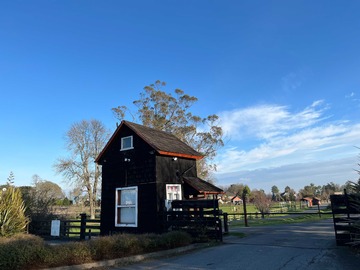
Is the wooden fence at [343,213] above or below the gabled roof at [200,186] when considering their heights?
below

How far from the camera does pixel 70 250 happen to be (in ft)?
29.4

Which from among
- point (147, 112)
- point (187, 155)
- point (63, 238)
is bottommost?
point (63, 238)

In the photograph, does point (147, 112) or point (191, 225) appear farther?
point (147, 112)

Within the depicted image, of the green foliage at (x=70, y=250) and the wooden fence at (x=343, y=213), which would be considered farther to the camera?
the wooden fence at (x=343, y=213)

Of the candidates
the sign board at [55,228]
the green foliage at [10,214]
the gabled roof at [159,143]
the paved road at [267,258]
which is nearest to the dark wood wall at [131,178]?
the gabled roof at [159,143]

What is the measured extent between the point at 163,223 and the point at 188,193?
2965mm

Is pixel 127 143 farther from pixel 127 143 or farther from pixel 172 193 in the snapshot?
pixel 172 193

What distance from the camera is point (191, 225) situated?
1407 centimetres

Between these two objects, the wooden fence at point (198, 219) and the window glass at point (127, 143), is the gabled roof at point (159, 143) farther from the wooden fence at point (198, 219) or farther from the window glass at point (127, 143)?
the wooden fence at point (198, 219)

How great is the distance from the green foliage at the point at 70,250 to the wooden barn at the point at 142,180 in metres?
3.97

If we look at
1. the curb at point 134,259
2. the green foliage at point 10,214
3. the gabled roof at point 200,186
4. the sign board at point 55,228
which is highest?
the gabled roof at point 200,186

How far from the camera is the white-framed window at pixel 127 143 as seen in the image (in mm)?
17180

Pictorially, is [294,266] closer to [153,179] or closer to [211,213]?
[211,213]

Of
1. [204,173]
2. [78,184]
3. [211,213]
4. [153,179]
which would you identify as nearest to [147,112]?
[204,173]
